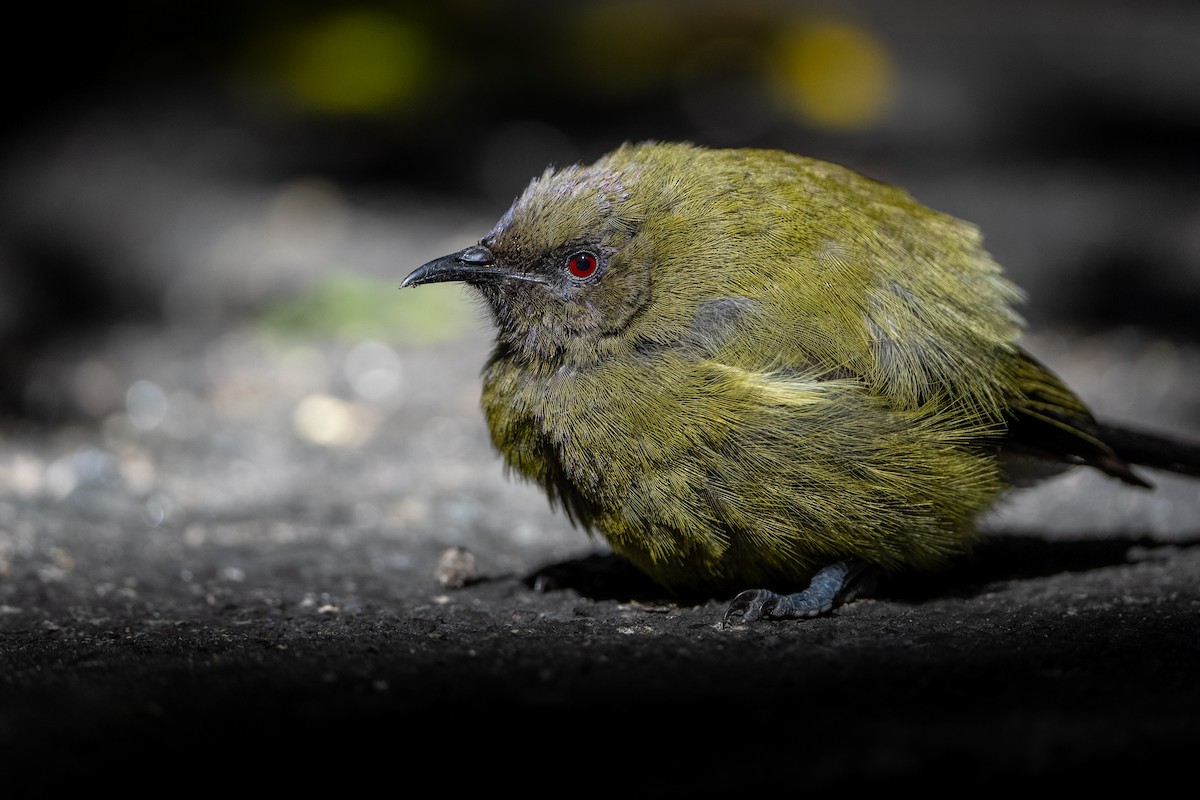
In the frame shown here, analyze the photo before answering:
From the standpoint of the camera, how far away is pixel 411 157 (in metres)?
10.9

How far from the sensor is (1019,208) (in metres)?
9.48

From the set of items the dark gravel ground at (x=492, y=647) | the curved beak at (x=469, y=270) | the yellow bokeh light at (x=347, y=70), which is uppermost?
the yellow bokeh light at (x=347, y=70)

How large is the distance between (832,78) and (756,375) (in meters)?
9.06

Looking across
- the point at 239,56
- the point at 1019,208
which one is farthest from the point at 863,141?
the point at 239,56

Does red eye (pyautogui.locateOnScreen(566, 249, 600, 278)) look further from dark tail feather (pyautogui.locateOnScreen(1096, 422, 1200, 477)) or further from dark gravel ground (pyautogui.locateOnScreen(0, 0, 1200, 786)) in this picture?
dark tail feather (pyautogui.locateOnScreen(1096, 422, 1200, 477))

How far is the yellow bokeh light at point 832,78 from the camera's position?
11.6 m

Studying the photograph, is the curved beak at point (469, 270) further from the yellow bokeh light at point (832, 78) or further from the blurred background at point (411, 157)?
the yellow bokeh light at point (832, 78)

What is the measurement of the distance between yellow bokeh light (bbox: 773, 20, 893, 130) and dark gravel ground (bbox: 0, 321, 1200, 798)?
6494mm

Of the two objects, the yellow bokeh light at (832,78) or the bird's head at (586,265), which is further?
the yellow bokeh light at (832,78)

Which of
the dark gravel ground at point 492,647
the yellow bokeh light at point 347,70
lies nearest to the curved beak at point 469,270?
the dark gravel ground at point 492,647

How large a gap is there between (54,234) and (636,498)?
22.5 ft

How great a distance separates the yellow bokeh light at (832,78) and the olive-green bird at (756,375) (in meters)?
7.55

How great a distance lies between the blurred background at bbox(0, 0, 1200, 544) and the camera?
733cm

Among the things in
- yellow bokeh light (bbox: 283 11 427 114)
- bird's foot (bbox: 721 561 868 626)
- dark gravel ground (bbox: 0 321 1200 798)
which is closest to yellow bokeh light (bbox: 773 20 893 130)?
yellow bokeh light (bbox: 283 11 427 114)
